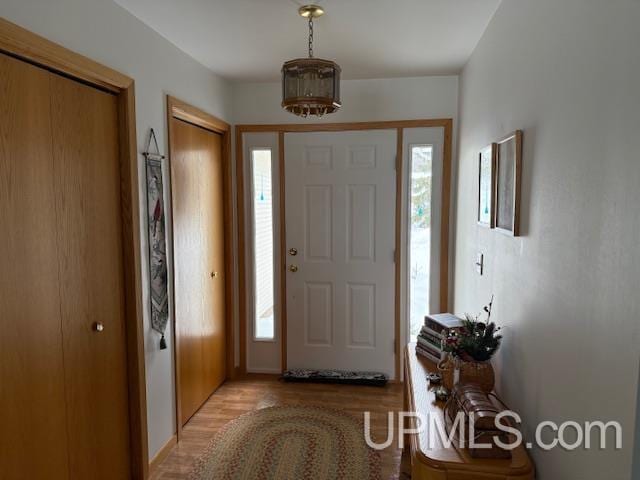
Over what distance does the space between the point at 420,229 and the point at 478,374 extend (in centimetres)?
175

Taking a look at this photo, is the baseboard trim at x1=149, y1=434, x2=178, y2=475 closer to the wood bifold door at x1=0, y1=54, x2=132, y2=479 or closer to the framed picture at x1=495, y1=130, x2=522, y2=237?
the wood bifold door at x1=0, y1=54, x2=132, y2=479

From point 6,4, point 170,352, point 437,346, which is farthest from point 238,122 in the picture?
point 437,346

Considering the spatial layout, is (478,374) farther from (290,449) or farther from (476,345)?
(290,449)

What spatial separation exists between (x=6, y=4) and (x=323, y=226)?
238 centimetres

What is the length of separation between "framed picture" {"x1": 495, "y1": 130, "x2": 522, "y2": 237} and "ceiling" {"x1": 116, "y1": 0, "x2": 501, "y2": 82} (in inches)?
29.7

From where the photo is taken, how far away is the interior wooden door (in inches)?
106

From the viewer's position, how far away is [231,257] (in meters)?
3.50

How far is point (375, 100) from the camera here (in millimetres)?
3314

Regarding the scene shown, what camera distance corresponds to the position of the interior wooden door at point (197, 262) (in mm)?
2699

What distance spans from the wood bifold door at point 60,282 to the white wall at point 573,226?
5.72 feet

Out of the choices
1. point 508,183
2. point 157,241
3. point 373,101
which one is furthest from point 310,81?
point 373,101

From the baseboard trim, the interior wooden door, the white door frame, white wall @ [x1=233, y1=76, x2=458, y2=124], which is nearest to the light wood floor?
the baseboard trim

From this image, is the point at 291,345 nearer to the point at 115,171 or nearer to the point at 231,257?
the point at 231,257

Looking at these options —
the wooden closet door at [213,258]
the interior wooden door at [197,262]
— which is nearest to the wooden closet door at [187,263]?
the interior wooden door at [197,262]
